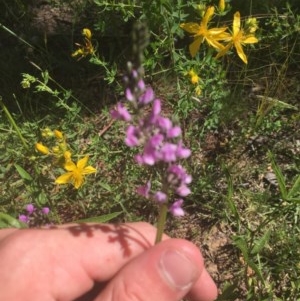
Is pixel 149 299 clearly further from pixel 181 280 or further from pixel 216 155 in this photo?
pixel 216 155

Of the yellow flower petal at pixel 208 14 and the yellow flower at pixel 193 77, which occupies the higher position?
the yellow flower petal at pixel 208 14

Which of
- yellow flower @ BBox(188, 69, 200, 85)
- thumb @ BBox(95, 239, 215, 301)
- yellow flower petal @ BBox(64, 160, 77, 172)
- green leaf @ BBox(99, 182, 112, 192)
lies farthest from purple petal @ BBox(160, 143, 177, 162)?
green leaf @ BBox(99, 182, 112, 192)

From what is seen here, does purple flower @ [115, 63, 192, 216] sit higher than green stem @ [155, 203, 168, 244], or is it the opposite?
purple flower @ [115, 63, 192, 216]

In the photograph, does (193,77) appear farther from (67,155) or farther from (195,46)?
(67,155)

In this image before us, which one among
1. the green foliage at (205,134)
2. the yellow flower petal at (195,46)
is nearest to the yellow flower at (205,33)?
the yellow flower petal at (195,46)

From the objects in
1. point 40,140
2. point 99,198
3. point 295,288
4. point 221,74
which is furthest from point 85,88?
point 295,288

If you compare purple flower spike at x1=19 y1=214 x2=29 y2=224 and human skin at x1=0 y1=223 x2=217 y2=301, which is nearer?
human skin at x1=0 y1=223 x2=217 y2=301

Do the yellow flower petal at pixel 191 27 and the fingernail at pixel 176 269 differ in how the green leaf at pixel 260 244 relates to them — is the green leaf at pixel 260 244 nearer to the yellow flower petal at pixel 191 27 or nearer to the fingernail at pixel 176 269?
the fingernail at pixel 176 269

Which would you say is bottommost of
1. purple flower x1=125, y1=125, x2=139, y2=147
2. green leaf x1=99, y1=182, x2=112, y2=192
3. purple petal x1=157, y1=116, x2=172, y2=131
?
green leaf x1=99, y1=182, x2=112, y2=192

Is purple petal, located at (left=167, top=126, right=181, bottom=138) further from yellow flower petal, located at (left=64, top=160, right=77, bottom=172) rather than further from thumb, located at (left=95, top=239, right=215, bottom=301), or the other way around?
yellow flower petal, located at (left=64, top=160, right=77, bottom=172)
